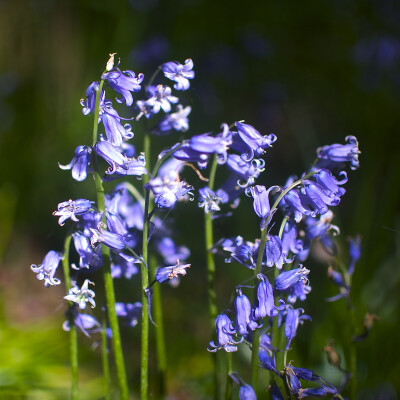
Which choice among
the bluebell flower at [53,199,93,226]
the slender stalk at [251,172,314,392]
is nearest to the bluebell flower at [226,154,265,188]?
Result: the slender stalk at [251,172,314,392]

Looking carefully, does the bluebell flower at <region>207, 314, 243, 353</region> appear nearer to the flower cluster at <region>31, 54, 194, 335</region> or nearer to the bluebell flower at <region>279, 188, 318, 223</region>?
the flower cluster at <region>31, 54, 194, 335</region>

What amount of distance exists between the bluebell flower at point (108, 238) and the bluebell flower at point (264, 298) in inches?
16.0

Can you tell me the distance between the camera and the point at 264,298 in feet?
4.70

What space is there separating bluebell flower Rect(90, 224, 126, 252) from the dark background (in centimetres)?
59

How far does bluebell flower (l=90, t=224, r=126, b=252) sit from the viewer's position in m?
1.45

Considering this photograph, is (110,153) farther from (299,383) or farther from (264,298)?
(299,383)

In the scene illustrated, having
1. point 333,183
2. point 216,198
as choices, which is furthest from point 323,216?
point 216,198

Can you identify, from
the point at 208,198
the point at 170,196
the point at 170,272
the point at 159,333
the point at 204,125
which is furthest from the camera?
the point at 204,125

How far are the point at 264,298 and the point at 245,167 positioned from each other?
1.28 ft

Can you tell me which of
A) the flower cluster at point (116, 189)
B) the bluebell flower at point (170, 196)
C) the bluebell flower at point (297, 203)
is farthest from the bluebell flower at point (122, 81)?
the bluebell flower at point (297, 203)

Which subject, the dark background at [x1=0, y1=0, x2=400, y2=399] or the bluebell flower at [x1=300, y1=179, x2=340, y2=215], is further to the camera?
the dark background at [x1=0, y1=0, x2=400, y2=399]

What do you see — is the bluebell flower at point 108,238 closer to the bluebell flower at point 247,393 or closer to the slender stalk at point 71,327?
the slender stalk at point 71,327

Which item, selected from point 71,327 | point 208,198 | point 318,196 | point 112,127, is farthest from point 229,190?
point 71,327

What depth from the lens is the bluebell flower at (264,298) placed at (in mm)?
1430
